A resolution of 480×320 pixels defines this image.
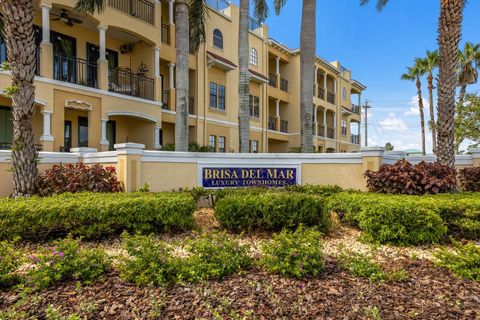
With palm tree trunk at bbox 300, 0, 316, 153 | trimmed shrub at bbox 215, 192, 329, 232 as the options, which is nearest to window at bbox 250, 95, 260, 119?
palm tree trunk at bbox 300, 0, 316, 153

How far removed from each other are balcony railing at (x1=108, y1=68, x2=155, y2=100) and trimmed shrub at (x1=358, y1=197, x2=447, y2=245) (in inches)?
530

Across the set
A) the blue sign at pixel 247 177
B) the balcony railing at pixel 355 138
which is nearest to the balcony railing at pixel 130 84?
the blue sign at pixel 247 177

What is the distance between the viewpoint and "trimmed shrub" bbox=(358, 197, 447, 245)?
578 centimetres

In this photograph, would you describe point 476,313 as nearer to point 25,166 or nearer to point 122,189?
point 122,189

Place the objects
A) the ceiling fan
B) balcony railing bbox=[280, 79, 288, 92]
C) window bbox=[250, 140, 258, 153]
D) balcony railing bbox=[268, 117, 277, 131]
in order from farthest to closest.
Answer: balcony railing bbox=[280, 79, 288, 92] → balcony railing bbox=[268, 117, 277, 131] → window bbox=[250, 140, 258, 153] → the ceiling fan

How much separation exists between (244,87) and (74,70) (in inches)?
312

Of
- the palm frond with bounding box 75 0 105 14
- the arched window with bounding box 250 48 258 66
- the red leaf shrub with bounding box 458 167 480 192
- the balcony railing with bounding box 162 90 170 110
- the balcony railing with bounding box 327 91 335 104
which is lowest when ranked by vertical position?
the red leaf shrub with bounding box 458 167 480 192

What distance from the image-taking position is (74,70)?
547 inches

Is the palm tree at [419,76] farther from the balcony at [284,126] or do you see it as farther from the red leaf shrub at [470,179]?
the red leaf shrub at [470,179]

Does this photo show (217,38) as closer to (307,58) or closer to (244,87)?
(307,58)

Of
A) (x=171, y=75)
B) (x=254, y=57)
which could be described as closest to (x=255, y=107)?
(x=254, y=57)

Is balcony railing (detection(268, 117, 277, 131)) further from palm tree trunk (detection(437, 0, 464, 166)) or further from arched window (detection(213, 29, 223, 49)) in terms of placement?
palm tree trunk (detection(437, 0, 464, 166))

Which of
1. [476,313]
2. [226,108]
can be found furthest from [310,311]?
[226,108]

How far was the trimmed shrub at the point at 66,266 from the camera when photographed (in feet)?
12.5
